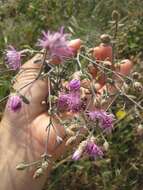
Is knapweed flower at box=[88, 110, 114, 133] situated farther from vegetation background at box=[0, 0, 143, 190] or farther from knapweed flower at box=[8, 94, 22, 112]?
vegetation background at box=[0, 0, 143, 190]

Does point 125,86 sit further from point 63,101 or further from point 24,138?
point 24,138

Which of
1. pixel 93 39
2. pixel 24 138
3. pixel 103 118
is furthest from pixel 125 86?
pixel 93 39

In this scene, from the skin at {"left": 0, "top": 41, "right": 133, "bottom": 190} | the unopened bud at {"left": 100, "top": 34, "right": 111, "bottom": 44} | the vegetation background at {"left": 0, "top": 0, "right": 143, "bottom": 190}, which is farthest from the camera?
the vegetation background at {"left": 0, "top": 0, "right": 143, "bottom": 190}

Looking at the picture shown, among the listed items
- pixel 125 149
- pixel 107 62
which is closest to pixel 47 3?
pixel 125 149

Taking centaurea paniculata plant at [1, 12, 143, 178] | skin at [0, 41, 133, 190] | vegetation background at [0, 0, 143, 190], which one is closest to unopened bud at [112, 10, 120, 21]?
centaurea paniculata plant at [1, 12, 143, 178]

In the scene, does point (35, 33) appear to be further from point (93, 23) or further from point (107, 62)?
point (107, 62)

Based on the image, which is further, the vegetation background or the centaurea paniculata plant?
the vegetation background

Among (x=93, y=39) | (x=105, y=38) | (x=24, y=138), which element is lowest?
(x=93, y=39)

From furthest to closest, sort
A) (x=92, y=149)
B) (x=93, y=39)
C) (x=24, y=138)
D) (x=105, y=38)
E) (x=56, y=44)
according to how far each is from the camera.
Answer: (x=93, y=39), (x=24, y=138), (x=105, y=38), (x=92, y=149), (x=56, y=44)
